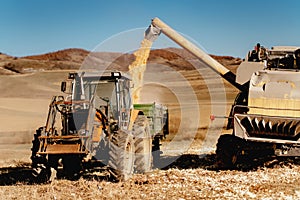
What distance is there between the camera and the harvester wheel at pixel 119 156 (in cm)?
1073

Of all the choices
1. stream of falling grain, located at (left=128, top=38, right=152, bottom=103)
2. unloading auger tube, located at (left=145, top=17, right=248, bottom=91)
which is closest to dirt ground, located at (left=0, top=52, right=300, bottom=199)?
unloading auger tube, located at (left=145, top=17, right=248, bottom=91)

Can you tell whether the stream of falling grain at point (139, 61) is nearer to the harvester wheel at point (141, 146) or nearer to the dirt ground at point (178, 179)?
the dirt ground at point (178, 179)

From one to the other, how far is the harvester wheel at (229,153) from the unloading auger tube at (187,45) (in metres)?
1.50

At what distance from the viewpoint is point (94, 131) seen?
10.9 meters

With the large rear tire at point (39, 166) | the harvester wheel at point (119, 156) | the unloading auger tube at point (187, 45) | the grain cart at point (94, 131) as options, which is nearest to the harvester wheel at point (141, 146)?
the grain cart at point (94, 131)

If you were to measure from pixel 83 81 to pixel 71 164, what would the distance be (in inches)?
79.7

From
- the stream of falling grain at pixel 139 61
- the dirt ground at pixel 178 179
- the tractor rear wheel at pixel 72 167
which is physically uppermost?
the stream of falling grain at pixel 139 61

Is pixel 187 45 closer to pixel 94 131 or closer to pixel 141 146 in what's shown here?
pixel 141 146

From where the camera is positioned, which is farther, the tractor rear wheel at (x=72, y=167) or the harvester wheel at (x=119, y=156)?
the tractor rear wheel at (x=72, y=167)

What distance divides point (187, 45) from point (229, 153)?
4.17 metres

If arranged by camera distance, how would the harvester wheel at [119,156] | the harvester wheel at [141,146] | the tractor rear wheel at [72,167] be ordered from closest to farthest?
the harvester wheel at [119,156]
the tractor rear wheel at [72,167]
the harvester wheel at [141,146]

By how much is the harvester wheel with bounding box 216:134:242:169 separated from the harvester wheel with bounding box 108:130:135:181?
9.32ft

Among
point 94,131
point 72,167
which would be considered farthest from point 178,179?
point 72,167

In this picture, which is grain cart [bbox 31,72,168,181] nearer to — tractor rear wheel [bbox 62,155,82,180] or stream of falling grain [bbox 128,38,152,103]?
tractor rear wheel [bbox 62,155,82,180]
